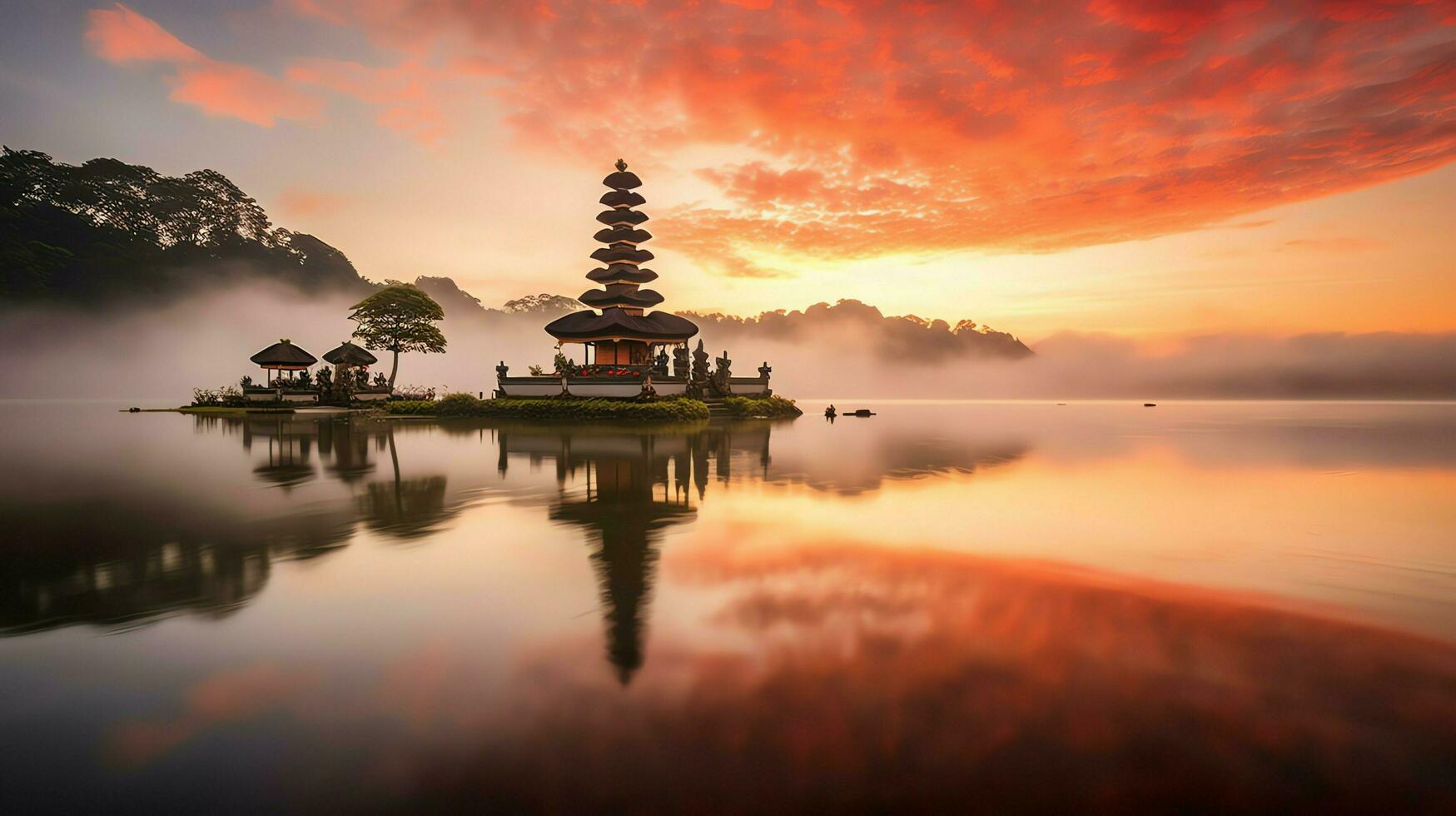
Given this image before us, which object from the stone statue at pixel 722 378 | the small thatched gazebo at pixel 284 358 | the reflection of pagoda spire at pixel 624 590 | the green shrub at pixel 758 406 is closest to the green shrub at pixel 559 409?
the green shrub at pixel 758 406

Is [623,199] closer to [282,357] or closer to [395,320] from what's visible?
[395,320]

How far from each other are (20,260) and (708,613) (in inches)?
4492

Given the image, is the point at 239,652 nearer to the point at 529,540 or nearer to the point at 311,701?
the point at 311,701

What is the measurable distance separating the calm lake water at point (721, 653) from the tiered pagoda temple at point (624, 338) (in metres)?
24.9

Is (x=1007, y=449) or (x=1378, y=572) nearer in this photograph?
(x=1378, y=572)

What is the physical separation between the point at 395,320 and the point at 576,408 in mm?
23653

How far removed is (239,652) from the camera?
463 centimetres

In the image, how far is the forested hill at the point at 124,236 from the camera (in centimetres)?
7588

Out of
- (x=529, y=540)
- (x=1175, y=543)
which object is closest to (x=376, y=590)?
(x=529, y=540)

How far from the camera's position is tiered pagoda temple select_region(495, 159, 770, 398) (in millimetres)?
36031

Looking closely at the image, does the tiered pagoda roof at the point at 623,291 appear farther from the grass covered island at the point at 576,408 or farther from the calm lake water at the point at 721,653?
the calm lake water at the point at 721,653

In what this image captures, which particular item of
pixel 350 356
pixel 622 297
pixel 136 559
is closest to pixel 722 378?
pixel 622 297

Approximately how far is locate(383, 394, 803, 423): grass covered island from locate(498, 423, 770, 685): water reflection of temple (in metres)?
4.32

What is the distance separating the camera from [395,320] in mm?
45250
